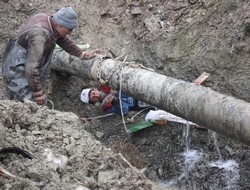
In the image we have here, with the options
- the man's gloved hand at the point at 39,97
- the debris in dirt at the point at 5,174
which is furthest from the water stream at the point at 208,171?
the debris in dirt at the point at 5,174

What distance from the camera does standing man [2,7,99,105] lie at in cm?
588

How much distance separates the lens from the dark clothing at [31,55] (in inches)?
231

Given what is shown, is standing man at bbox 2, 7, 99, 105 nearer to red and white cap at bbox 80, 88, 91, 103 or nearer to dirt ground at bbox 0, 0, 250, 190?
dirt ground at bbox 0, 0, 250, 190

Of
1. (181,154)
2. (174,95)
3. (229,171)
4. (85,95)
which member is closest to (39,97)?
(85,95)

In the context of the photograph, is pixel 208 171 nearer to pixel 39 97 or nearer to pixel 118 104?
pixel 118 104

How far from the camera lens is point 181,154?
646 cm

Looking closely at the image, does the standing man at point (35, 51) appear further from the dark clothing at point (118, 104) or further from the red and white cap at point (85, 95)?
the dark clothing at point (118, 104)

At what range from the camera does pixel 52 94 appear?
7.71 m

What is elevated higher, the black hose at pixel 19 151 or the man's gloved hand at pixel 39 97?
the black hose at pixel 19 151

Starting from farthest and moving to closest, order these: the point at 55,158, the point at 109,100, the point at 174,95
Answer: the point at 109,100, the point at 174,95, the point at 55,158

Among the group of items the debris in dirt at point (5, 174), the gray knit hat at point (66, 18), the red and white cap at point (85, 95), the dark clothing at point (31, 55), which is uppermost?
the gray knit hat at point (66, 18)

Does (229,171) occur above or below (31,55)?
below

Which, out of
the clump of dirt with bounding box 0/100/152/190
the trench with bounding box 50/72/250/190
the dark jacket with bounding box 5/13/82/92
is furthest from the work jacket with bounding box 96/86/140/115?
the clump of dirt with bounding box 0/100/152/190

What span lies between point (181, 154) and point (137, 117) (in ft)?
3.67
